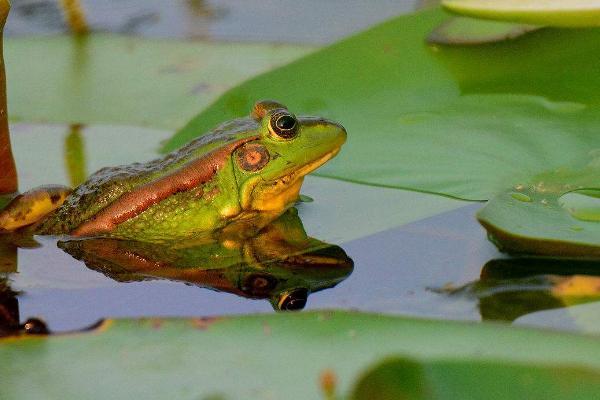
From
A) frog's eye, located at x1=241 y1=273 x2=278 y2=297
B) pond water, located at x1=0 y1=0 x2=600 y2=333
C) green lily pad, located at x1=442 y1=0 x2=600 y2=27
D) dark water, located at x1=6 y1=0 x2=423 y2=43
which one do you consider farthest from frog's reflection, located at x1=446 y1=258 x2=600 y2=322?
dark water, located at x1=6 y1=0 x2=423 y2=43

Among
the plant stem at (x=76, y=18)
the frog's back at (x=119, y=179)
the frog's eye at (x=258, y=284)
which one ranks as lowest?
the frog's eye at (x=258, y=284)

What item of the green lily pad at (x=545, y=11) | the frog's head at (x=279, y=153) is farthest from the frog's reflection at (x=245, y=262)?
the green lily pad at (x=545, y=11)

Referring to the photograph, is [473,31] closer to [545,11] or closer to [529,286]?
[545,11]

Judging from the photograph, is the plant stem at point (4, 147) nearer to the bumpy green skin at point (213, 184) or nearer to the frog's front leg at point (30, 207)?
the frog's front leg at point (30, 207)

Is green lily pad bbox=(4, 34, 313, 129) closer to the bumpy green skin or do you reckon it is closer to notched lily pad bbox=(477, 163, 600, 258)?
the bumpy green skin

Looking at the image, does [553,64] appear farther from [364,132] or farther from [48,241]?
[48,241]

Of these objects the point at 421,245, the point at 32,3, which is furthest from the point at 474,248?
the point at 32,3

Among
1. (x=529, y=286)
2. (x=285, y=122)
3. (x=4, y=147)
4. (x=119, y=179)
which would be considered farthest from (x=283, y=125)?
(x=529, y=286)
